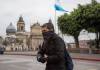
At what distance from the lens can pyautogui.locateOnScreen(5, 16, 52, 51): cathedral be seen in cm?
12705

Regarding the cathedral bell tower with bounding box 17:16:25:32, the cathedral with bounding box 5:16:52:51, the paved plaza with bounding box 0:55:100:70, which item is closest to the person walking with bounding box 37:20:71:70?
the paved plaza with bounding box 0:55:100:70

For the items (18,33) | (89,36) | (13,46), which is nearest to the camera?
(89,36)

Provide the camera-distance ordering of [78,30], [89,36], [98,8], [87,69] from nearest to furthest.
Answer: [87,69] < [98,8] < [78,30] < [89,36]

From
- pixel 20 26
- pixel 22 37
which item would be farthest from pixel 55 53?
pixel 20 26

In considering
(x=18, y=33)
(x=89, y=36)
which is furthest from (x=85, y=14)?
(x=18, y=33)

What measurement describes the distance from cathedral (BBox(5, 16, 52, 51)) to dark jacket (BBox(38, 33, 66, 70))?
11519 cm

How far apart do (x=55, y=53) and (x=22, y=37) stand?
433 feet

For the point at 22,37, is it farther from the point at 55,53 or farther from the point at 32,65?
the point at 55,53

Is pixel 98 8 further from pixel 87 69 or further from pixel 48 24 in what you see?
pixel 48 24

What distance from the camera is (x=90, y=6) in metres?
Result: 53.4

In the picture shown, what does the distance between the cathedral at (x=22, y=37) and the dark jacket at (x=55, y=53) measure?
11519cm

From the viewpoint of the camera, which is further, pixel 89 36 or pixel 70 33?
pixel 89 36

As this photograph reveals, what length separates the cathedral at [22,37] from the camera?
127 meters

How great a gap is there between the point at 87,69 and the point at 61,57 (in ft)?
44.2
